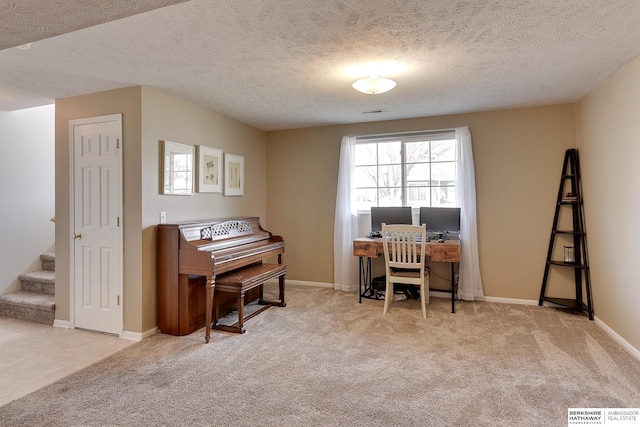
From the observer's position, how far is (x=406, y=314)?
3738 millimetres

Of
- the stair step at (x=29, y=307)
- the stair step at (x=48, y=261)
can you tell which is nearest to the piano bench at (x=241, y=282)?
the stair step at (x=29, y=307)

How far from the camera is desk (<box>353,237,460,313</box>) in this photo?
12.5 feet

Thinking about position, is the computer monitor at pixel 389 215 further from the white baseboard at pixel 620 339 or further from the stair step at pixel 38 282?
the stair step at pixel 38 282

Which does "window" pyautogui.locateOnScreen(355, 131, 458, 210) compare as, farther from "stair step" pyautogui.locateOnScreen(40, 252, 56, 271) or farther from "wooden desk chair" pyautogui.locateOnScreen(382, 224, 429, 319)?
"stair step" pyautogui.locateOnScreen(40, 252, 56, 271)

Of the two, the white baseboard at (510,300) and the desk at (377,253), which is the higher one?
the desk at (377,253)

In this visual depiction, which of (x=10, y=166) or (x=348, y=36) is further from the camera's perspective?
(x=10, y=166)

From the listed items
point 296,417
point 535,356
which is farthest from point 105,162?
point 535,356

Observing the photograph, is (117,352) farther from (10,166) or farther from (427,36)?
(427,36)

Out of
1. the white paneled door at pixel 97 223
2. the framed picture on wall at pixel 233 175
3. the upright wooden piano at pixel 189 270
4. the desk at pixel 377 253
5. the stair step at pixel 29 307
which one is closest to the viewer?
the upright wooden piano at pixel 189 270

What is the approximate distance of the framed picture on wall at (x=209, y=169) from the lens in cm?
380

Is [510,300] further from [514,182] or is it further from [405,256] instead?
[405,256]

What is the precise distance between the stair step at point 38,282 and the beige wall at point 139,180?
0.56 metres

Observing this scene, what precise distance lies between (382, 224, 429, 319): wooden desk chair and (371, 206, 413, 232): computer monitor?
501mm

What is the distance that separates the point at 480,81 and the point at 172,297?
3441mm
